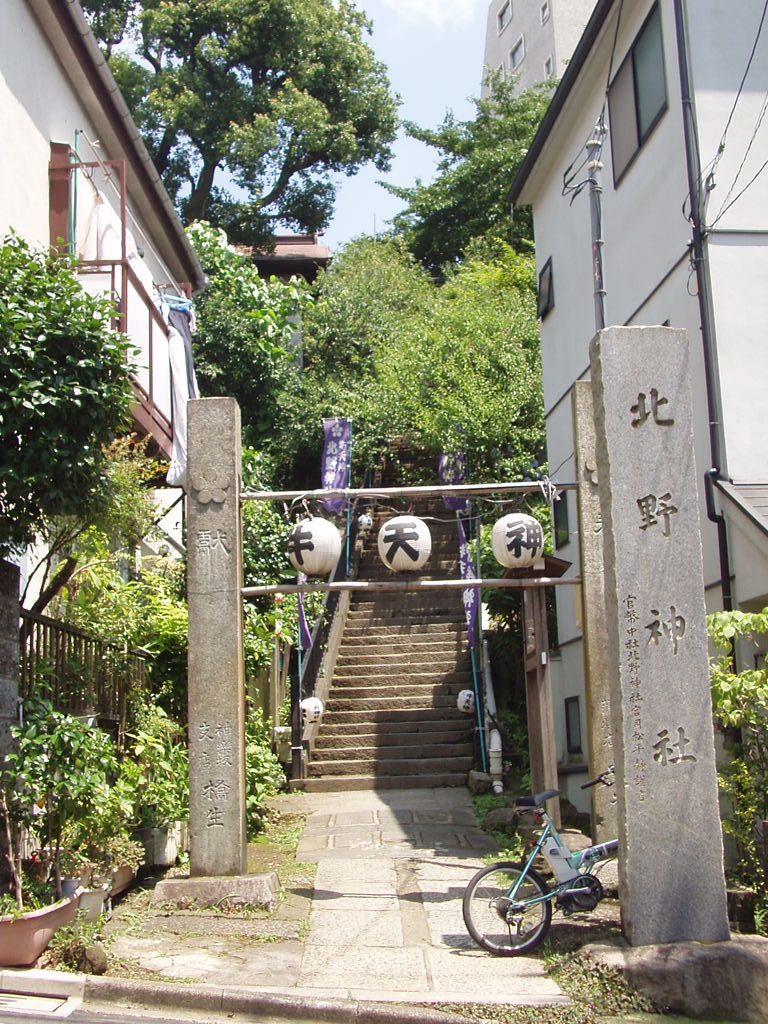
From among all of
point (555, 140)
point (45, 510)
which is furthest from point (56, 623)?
point (555, 140)

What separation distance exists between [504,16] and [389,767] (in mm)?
39382

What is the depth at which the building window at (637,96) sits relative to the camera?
12.2 m

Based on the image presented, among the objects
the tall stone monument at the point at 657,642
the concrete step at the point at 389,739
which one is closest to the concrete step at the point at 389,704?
the concrete step at the point at 389,739

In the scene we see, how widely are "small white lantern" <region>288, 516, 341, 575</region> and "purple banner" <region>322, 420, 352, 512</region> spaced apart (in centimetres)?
1401

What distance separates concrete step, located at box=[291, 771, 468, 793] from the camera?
1574 centimetres

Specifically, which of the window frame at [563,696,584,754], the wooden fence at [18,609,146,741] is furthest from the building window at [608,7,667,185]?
the wooden fence at [18,609,146,741]

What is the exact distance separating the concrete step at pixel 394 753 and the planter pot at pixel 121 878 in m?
6.94

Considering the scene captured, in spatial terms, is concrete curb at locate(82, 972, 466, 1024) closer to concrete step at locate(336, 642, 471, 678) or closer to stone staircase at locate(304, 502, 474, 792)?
stone staircase at locate(304, 502, 474, 792)

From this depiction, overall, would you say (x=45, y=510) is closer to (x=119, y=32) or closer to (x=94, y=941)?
(x=94, y=941)

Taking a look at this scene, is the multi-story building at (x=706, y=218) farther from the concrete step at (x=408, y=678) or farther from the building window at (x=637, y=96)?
the concrete step at (x=408, y=678)

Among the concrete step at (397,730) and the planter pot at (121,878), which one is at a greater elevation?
the concrete step at (397,730)

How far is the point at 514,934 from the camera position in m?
7.84

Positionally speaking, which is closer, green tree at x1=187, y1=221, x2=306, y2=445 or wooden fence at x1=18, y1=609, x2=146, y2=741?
wooden fence at x1=18, y1=609, x2=146, y2=741

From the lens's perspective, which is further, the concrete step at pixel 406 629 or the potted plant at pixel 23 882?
the concrete step at pixel 406 629
